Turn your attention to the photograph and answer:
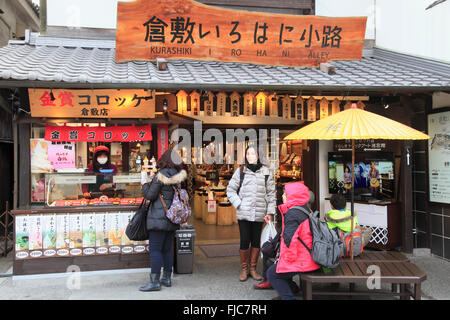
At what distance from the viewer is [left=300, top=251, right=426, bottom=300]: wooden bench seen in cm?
447

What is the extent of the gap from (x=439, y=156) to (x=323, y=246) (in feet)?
15.5

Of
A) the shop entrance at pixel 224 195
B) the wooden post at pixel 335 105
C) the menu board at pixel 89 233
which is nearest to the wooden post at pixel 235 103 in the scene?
the wooden post at pixel 335 105

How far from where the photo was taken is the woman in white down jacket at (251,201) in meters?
6.04

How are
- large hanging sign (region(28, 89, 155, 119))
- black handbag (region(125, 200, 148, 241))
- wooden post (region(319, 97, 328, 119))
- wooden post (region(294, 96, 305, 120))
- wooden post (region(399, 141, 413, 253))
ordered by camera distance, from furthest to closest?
wooden post (region(399, 141, 413, 253)) → wooden post (region(319, 97, 328, 119)) → wooden post (region(294, 96, 305, 120)) → large hanging sign (region(28, 89, 155, 119)) → black handbag (region(125, 200, 148, 241))

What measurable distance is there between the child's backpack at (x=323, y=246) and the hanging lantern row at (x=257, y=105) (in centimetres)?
345

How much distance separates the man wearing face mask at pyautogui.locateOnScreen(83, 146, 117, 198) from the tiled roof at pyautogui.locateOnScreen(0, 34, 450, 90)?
65.6 inches

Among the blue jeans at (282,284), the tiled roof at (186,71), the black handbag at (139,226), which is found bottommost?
the blue jeans at (282,284)

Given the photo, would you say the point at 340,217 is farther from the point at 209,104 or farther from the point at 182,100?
the point at 182,100

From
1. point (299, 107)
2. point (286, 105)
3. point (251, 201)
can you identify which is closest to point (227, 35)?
point (286, 105)

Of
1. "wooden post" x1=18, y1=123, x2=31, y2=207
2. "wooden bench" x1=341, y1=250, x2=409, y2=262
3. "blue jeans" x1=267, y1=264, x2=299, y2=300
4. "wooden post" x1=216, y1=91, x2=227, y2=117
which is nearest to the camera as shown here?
"blue jeans" x1=267, y1=264, x2=299, y2=300

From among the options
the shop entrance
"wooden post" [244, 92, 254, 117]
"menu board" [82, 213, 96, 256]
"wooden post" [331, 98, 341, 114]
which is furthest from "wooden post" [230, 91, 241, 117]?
"menu board" [82, 213, 96, 256]

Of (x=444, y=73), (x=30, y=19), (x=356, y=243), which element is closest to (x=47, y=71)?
(x=356, y=243)

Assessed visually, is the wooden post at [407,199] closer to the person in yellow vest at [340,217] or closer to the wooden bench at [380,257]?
the wooden bench at [380,257]

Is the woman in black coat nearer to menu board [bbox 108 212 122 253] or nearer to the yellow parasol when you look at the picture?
menu board [bbox 108 212 122 253]
